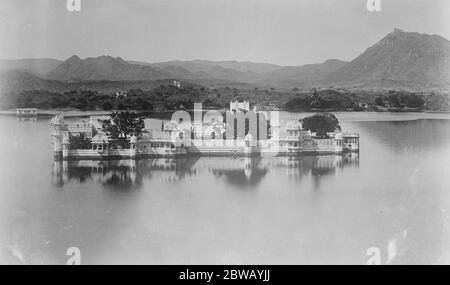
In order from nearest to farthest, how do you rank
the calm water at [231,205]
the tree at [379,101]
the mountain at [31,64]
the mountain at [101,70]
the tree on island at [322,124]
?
the calm water at [231,205] < the mountain at [31,64] < the mountain at [101,70] < the tree on island at [322,124] < the tree at [379,101]

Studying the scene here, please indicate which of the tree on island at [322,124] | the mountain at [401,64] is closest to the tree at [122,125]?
the tree on island at [322,124]

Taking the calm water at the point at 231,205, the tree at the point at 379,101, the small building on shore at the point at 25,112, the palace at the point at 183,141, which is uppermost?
the tree at the point at 379,101

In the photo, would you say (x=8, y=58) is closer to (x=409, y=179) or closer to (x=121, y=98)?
(x=121, y=98)

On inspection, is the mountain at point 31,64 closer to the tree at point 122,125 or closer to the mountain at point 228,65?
the tree at point 122,125

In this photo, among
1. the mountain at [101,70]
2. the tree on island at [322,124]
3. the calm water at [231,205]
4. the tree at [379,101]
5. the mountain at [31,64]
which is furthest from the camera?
the tree at [379,101]

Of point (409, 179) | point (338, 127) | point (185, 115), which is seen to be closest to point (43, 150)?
point (185, 115)

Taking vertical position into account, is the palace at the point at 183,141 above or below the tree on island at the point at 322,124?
below

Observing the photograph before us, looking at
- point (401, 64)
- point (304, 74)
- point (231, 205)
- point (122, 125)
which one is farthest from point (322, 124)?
point (122, 125)
